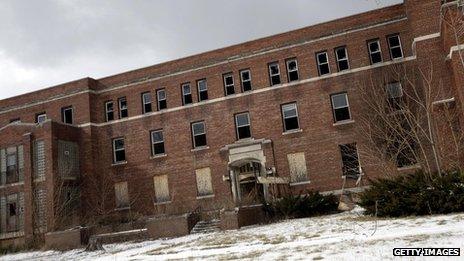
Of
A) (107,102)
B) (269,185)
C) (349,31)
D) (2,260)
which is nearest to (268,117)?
(269,185)

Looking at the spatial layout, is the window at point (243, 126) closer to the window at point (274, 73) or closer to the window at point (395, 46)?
the window at point (274, 73)

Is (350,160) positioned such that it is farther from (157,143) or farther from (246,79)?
(157,143)

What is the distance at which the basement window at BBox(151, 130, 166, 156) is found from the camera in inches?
1312

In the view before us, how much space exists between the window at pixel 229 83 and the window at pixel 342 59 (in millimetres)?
7460

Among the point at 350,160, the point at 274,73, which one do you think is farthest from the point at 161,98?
the point at 350,160

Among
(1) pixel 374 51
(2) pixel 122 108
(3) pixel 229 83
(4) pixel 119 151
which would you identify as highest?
(1) pixel 374 51

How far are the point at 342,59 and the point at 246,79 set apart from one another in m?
6.76

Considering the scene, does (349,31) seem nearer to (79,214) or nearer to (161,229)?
(161,229)

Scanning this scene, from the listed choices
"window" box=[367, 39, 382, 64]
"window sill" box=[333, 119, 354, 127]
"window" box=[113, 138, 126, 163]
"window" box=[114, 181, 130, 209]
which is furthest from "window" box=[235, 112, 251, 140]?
"window" box=[114, 181, 130, 209]

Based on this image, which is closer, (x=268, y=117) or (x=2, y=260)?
(x=2, y=260)

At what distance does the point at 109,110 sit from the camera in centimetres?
3534

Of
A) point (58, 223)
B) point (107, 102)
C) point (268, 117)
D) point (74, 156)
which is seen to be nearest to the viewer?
point (58, 223)

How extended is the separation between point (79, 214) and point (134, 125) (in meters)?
7.61

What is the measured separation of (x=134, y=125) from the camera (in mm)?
34094
